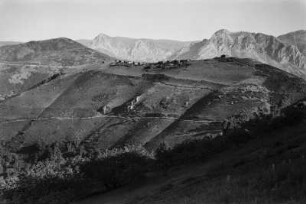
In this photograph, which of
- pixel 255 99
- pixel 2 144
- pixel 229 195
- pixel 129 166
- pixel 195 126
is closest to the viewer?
pixel 229 195

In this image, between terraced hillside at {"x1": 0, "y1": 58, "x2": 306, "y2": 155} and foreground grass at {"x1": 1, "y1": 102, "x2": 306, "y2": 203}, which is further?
terraced hillside at {"x1": 0, "y1": 58, "x2": 306, "y2": 155}

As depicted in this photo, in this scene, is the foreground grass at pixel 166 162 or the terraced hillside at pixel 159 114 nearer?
the foreground grass at pixel 166 162

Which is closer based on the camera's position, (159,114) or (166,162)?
(166,162)

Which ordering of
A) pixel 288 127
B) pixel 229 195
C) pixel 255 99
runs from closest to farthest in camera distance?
pixel 229 195 → pixel 288 127 → pixel 255 99

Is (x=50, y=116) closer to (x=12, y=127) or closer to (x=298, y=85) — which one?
(x=12, y=127)

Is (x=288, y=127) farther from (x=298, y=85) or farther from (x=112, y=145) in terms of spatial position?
(x=298, y=85)

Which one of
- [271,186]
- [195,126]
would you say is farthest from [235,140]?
[195,126]

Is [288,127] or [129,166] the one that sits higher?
[288,127]

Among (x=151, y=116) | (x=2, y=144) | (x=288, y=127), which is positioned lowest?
(x=2, y=144)

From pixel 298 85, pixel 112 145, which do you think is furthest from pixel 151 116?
pixel 298 85

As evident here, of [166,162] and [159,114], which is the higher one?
[166,162]

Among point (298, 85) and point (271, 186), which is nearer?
point (271, 186)
